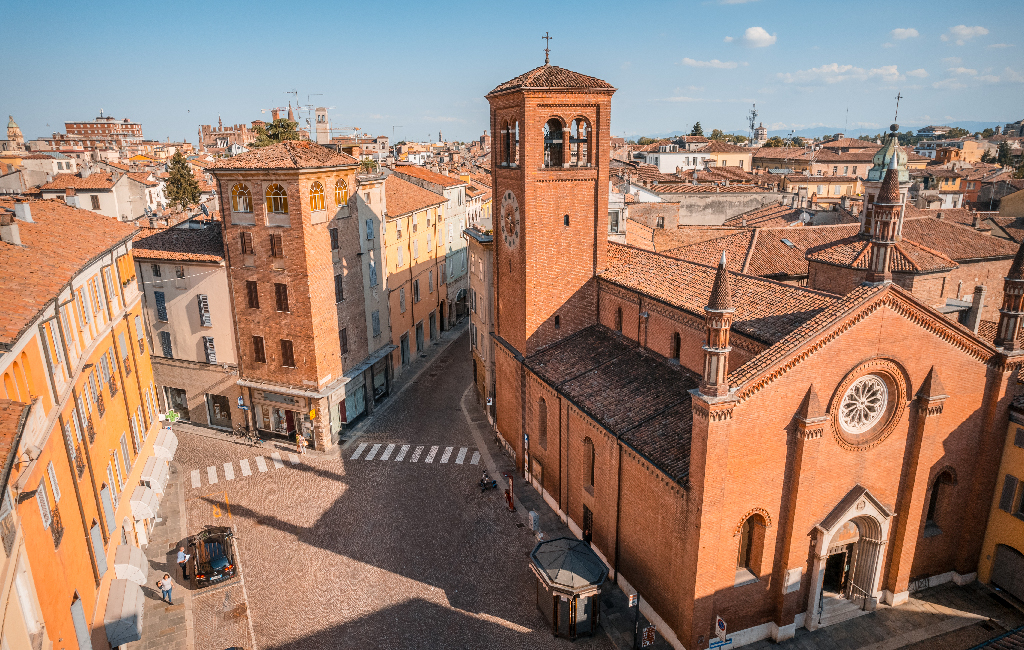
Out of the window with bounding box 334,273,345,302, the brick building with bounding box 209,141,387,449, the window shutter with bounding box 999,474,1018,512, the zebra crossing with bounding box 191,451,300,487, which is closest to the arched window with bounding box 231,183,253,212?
the brick building with bounding box 209,141,387,449

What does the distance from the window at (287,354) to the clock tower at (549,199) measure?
1277 centimetres

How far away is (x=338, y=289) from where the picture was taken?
38.2 meters

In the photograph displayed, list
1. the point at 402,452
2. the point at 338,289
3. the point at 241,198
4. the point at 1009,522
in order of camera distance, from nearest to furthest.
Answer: the point at 1009,522 < the point at 241,198 < the point at 402,452 < the point at 338,289

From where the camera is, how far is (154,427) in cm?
3391

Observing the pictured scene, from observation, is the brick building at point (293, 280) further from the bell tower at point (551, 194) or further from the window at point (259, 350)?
the bell tower at point (551, 194)

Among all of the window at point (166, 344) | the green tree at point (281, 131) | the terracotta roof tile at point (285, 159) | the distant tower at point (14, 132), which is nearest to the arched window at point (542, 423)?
the terracotta roof tile at point (285, 159)

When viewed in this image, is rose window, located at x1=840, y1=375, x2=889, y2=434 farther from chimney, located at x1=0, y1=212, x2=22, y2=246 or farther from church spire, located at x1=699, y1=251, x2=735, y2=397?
chimney, located at x1=0, y1=212, x2=22, y2=246

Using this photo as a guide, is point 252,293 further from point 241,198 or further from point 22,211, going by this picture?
point 22,211

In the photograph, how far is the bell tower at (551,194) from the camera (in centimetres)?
2928

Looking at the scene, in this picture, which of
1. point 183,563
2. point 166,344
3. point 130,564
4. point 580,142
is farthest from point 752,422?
point 166,344

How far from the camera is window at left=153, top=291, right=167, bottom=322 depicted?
124 ft

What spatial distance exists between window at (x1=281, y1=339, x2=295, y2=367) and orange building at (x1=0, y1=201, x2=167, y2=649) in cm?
689

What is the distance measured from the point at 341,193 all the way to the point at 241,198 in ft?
17.5

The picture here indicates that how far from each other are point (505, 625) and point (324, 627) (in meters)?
6.55
